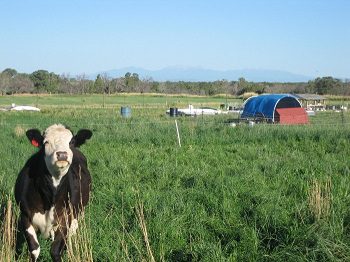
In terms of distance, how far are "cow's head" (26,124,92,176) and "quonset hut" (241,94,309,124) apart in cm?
2386

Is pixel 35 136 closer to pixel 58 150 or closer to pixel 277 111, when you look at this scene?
pixel 58 150

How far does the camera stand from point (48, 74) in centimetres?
10319

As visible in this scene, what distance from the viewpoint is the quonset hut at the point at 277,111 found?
1142 inches

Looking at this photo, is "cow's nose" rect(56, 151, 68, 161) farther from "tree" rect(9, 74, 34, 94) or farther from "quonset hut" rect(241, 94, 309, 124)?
"tree" rect(9, 74, 34, 94)

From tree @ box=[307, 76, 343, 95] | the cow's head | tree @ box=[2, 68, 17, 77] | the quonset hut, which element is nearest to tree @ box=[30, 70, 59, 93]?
tree @ box=[2, 68, 17, 77]

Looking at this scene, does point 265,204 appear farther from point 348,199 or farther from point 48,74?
point 48,74

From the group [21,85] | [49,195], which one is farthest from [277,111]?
[21,85]

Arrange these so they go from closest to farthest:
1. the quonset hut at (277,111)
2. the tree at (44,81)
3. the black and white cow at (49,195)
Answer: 1. the black and white cow at (49,195)
2. the quonset hut at (277,111)
3. the tree at (44,81)

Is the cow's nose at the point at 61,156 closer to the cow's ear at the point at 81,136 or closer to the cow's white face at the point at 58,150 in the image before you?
the cow's white face at the point at 58,150

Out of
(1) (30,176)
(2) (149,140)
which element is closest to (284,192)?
(1) (30,176)

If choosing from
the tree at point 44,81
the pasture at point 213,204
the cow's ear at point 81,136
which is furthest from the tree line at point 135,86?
the cow's ear at point 81,136

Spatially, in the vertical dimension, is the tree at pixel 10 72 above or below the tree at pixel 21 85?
above

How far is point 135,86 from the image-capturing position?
343ft

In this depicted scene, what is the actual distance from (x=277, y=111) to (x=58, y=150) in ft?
85.2
